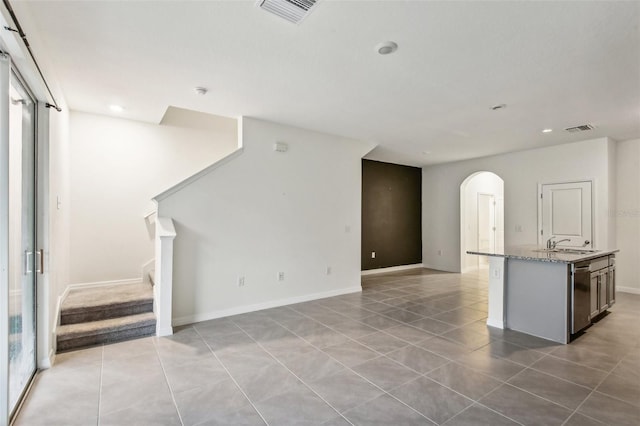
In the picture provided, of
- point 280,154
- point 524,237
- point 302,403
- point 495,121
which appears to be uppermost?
point 495,121

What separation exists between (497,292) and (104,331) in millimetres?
4525

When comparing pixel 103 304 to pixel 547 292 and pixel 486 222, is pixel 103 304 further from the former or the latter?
pixel 486 222

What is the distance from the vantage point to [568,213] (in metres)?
5.75

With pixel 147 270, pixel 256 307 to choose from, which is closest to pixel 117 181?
pixel 147 270

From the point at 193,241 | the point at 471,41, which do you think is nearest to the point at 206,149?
the point at 193,241

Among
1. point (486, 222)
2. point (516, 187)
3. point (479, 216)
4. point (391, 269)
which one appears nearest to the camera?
point (516, 187)

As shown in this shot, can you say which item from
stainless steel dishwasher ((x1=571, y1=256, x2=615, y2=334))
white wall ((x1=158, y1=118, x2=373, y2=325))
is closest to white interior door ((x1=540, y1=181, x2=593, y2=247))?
stainless steel dishwasher ((x1=571, y1=256, x2=615, y2=334))

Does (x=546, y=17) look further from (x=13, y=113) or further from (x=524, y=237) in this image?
(x=524, y=237)

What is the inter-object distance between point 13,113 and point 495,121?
5251 millimetres

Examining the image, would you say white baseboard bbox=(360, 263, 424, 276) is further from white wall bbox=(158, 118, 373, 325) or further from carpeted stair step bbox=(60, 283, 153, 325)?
carpeted stair step bbox=(60, 283, 153, 325)

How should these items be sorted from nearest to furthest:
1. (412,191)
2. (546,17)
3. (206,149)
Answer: (546,17), (206,149), (412,191)

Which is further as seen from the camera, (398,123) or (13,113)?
(398,123)

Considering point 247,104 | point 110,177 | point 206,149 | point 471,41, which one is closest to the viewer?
point 471,41

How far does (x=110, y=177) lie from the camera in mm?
4465
